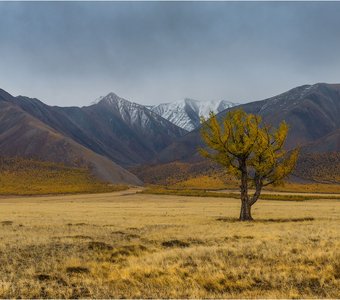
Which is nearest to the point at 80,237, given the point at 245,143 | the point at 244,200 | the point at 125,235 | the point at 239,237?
the point at 125,235

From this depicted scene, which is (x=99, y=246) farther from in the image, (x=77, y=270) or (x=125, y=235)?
(x=77, y=270)

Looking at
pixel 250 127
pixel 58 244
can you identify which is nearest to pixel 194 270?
pixel 58 244

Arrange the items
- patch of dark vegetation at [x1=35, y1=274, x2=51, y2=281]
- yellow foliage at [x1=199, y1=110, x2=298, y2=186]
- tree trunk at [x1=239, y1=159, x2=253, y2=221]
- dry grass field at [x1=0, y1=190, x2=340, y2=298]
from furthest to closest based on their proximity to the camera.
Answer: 1. tree trunk at [x1=239, y1=159, x2=253, y2=221]
2. yellow foliage at [x1=199, y1=110, x2=298, y2=186]
3. patch of dark vegetation at [x1=35, y1=274, x2=51, y2=281]
4. dry grass field at [x1=0, y1=190, x2=340, y2=298]

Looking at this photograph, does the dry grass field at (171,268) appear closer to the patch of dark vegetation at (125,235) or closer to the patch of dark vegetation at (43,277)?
the patch of dark vegetation at (43,277)

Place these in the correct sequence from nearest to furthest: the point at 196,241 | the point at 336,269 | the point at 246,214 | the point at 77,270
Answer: the point at 336,269 → the point at 77,270 → the point at 196,241 → the point at 246,214

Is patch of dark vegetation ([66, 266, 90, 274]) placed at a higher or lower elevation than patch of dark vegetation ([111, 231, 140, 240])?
higher

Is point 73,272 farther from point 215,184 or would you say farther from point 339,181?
point 339,181

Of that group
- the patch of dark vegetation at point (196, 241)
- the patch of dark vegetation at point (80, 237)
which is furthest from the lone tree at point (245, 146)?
the patch of dark vegetation at point (80, 237)

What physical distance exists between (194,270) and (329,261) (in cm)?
615

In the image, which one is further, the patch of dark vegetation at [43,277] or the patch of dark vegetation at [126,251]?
A: the patch of dark vegetation at [126,251]

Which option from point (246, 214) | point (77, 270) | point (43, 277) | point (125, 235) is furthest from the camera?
point (246, 214)

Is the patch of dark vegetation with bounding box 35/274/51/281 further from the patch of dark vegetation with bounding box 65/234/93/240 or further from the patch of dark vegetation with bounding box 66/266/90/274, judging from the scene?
the patch of dark vegetation with bounding box 65/234/93/240

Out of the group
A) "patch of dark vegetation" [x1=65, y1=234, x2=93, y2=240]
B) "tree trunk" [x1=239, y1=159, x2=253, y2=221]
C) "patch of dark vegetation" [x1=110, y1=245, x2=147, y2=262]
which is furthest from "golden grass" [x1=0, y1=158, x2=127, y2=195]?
"patch of dark vegetation" [x1=110, y1=245, x2=147, y2=262]

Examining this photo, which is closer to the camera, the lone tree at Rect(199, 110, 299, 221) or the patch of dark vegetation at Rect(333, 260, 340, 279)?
the patch of dark vegetation at Rect(333, 260, 340, 279)
